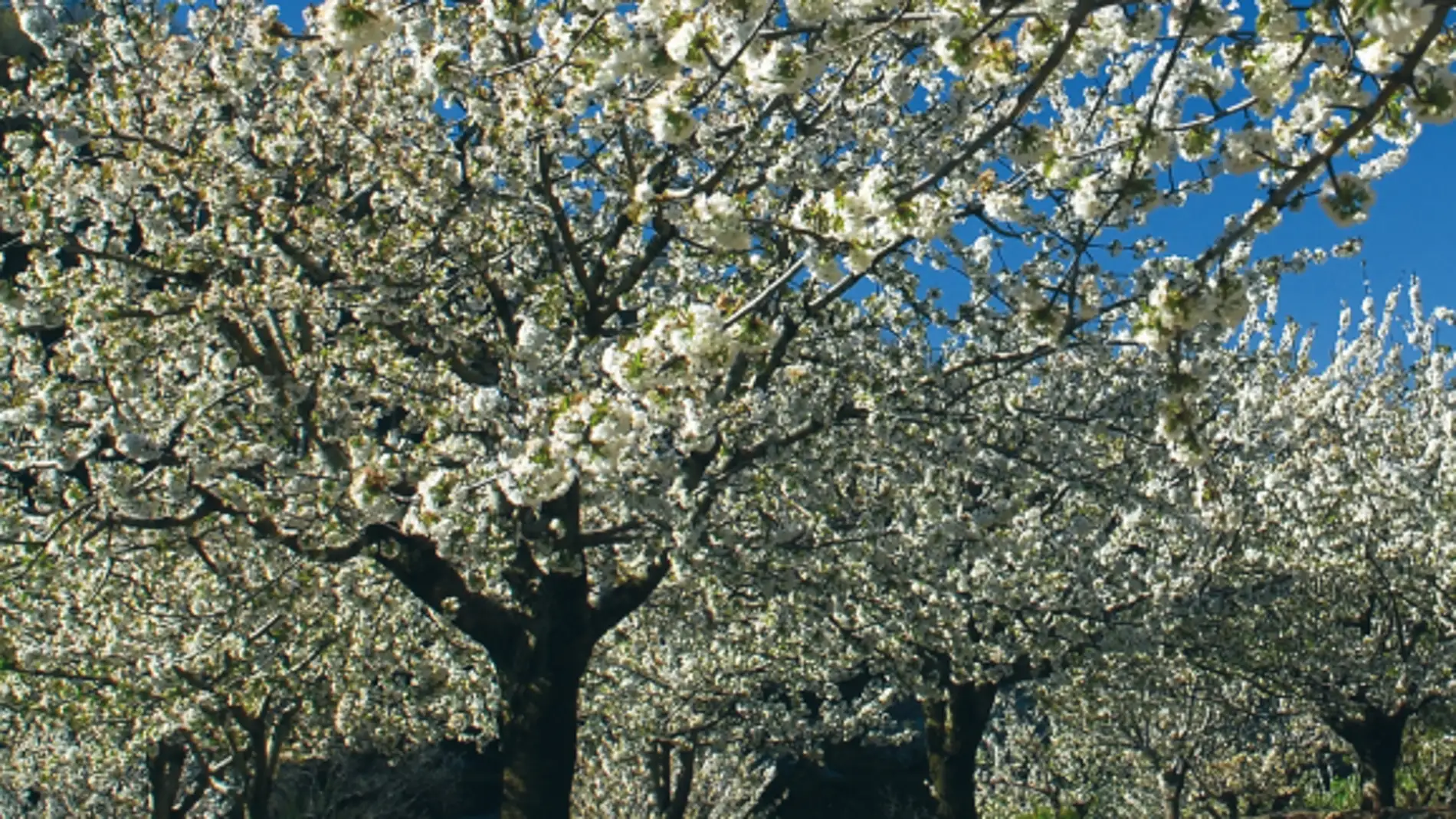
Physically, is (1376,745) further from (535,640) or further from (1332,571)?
(535,640)

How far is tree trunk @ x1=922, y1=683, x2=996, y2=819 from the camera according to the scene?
17125mm

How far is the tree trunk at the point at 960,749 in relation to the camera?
56.2 feet

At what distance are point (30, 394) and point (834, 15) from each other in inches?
283

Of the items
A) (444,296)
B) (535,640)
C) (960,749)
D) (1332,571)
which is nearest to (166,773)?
(535,640)

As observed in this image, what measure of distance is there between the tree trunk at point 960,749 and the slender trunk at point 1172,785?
4084 millimetres

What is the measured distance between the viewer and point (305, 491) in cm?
951

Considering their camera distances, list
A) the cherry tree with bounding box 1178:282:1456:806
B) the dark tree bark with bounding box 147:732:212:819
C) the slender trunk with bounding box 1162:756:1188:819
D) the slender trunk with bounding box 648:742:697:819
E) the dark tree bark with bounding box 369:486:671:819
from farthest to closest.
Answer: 1. the slender trunk with bounding box 1162:756:1188:819
2. the slender trunk with bounding box 648:742:697:819
3. the dark tree bark with bounding box 147:732:212:819
4. the cherry tree with bounding box 1178:282:1456:806
5. the dark tree bark with bounding box 369:486:671:819

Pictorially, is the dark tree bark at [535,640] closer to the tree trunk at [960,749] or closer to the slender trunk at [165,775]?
the tree trunk at [960,749]

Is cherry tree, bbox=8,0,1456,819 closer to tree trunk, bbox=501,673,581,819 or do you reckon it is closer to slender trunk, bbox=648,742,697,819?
tree trunk, bbox=501,673,581,819

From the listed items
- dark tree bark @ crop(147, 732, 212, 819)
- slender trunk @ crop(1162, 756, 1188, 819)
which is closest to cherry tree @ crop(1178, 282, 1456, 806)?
slender trunk @ crop(1162, 756, 1188, 819)

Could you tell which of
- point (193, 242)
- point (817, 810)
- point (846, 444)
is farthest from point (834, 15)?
point (817, 810)

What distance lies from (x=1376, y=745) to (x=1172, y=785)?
124 inches

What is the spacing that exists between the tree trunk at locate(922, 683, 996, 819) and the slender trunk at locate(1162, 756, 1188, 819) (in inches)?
161

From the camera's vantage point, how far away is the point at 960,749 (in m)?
17.2
